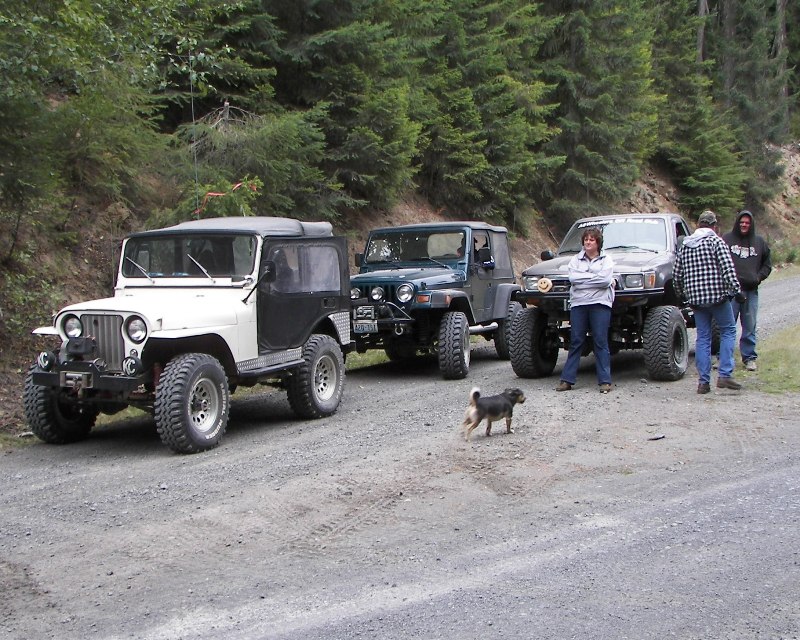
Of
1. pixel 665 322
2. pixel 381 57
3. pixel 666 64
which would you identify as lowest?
pixel 665 322

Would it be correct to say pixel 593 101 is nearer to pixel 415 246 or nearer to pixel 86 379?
pixel 415 246

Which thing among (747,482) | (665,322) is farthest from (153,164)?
(747,482)

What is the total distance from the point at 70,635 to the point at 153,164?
34.6 ft

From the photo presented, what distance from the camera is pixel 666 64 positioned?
3716 cm

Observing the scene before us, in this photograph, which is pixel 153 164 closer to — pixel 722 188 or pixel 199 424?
pixel 199 424

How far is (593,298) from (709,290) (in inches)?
51.2

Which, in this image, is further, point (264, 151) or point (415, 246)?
point (264, 151)

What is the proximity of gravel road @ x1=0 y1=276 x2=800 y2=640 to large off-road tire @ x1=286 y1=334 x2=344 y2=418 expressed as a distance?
1.13ft

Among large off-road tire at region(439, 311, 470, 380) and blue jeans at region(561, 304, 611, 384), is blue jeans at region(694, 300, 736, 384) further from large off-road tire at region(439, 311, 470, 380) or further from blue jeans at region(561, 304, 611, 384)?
large off-road tire at region(439, 311, 470, 380)

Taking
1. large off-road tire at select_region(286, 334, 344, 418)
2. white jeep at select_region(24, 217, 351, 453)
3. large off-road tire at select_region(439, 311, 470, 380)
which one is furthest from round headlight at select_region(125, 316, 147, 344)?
large off-road tire at select_region(439, 311, 470, 380)

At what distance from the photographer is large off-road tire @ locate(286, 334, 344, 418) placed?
9.18 m

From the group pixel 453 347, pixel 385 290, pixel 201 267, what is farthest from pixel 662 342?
pixel 201 267

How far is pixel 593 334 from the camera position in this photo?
995 centimetres

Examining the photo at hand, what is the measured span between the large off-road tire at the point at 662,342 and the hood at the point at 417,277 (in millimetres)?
2821
